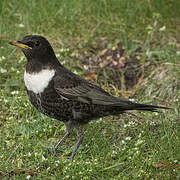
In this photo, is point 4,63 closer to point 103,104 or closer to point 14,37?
point 14,37

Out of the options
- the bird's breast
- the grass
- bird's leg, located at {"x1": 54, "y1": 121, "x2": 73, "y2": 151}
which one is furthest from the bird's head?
the grass

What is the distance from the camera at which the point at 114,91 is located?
675 cm

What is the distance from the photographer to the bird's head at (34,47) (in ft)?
16.9

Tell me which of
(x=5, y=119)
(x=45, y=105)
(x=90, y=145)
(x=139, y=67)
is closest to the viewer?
(x=45, y=105)

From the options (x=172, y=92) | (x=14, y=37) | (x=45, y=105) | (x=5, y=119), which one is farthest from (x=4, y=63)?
(x=172, y=92)

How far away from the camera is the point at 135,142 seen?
5211mm

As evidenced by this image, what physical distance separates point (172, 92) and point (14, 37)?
268cm

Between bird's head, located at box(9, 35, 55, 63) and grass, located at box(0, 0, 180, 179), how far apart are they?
956 millimetres

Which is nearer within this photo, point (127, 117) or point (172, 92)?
point (127, 117)

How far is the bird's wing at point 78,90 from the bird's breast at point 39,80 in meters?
0.09

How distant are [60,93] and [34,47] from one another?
61 centimetres

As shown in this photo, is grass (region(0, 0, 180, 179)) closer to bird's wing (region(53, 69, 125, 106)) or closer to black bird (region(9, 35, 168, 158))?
black bird (region(9, 35, 168, 158))

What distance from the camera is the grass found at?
4703mm

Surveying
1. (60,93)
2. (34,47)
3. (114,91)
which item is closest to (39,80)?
(60,93)
